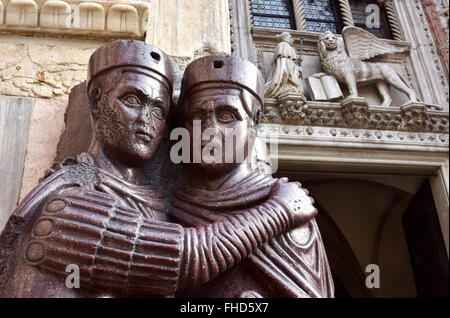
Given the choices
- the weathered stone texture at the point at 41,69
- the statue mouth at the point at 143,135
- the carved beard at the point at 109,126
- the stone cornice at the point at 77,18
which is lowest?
the statue mouth at the point at 143,135

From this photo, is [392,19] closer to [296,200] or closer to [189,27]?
[189,27]

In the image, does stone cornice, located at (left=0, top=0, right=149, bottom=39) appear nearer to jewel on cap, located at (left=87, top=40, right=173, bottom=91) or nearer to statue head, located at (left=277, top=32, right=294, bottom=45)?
jewel on cap, located at (left=87, top=40, right=173, bottom=91)

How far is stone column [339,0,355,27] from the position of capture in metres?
4.97

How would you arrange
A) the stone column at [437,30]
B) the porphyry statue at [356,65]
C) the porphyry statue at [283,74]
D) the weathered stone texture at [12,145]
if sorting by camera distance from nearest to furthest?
the weathered stone texture at [12,145] → the porphyry statue at [283,74] → the porphyry statue at [356,65] → the stone column at [437,30]

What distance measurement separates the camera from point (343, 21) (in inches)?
200

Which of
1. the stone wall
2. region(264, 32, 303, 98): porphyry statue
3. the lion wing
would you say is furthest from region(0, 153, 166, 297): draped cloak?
the lion wing

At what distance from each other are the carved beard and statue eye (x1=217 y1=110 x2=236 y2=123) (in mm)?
244

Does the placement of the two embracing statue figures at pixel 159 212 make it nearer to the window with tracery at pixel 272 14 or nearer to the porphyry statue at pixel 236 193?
the porphyry statue at pixel 236 193

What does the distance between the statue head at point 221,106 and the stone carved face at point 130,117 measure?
0.10 meters

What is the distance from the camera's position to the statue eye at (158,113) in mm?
1152

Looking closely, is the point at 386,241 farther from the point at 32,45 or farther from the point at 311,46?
the point at 32,45

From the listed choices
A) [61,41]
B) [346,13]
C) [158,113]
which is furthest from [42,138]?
[346,13]

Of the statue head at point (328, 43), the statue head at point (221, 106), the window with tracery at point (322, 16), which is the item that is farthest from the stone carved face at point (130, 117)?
the window with tracery at point (322, 16)

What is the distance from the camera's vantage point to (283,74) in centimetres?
389
